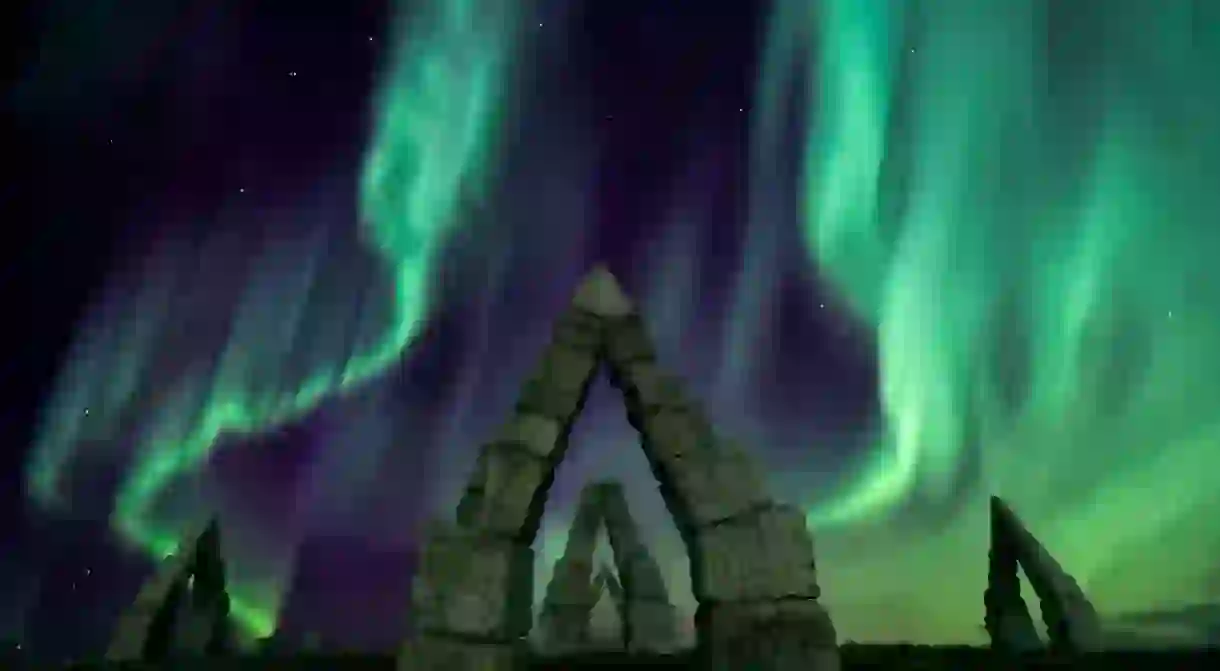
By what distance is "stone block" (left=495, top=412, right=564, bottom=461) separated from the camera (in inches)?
323

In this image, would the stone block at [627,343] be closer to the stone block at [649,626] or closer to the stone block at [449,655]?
→ the stone block at [449,655]

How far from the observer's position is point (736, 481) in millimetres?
7969

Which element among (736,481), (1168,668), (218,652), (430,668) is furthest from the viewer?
(218,652)

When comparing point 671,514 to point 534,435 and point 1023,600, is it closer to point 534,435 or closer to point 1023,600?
point 534,435

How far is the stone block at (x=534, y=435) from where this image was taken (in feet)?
26.9

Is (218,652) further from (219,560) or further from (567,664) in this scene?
(567,664)

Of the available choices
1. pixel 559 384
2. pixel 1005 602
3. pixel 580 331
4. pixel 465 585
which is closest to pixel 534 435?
pixel 559 384

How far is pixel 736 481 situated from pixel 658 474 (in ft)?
3.03

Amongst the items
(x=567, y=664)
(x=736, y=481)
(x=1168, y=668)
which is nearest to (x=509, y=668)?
(x=736, y=481)

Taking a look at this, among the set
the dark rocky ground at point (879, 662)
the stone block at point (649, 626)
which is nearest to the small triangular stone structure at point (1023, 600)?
the dark rocky ground at point (879, 662)

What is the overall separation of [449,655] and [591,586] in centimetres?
1184

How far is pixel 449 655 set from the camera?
7.50 meters

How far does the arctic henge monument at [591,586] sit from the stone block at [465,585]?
34.4 ft

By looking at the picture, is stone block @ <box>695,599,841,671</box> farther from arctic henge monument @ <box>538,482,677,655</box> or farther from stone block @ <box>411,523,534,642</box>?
arctic henge monument @ <box>538,482,677,655</box>
